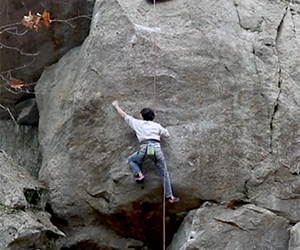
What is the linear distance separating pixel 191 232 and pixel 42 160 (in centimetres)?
283

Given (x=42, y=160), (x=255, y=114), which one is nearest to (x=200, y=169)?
(x=255, y=114)

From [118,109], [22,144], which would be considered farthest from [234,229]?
[22,144]

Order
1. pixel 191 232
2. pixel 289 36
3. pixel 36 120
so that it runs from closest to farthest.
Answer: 1. pixel 191 232
2. pixel 289 36
3. pixel 36 120

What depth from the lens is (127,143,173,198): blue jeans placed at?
788 cm

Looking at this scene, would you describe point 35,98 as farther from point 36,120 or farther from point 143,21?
point 143,21

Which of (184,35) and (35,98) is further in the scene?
(35,98)

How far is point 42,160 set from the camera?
30.7ft

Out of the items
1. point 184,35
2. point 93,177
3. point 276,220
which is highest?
point 184,35

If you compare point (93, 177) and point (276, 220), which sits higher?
point (93, 177)

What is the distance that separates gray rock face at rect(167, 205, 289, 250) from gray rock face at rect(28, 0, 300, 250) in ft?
0.09

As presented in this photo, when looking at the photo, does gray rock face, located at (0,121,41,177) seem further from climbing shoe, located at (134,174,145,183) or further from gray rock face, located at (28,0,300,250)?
climbing shoe, located at (134,174,145,183)

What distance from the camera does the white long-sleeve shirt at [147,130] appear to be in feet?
26.0

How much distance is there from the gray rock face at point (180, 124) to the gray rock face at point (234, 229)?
3 centimetres

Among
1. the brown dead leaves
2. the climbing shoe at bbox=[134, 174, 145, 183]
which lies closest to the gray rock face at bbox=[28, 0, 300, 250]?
the climbing shoe at bbox=[134, 174, 145, 183]
